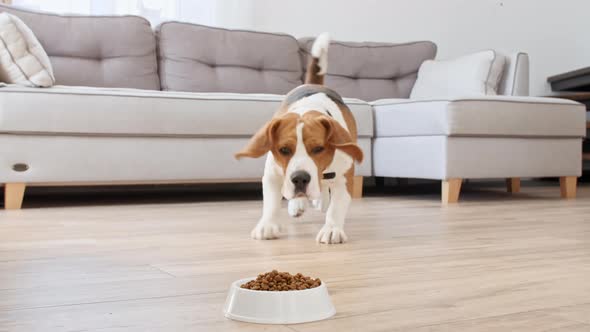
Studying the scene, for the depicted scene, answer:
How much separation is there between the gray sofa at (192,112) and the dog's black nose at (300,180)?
1.32 metres

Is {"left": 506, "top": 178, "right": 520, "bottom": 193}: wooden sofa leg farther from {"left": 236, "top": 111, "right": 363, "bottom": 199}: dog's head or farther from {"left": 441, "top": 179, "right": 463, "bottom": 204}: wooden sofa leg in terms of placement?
{"left": 236, "top": 111, "right": 363, "bottom": 199}: dog's head

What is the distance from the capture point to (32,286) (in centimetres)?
112

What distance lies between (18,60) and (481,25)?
319cm

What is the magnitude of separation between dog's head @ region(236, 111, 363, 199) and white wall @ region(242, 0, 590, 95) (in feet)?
9.91

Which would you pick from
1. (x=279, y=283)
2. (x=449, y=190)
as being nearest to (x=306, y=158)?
(x=279, y=283)

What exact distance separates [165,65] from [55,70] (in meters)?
0.57

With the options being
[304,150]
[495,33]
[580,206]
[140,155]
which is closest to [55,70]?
[140,155]

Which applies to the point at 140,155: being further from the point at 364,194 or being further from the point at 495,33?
the point at 495,33

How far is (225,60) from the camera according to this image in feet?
12.0

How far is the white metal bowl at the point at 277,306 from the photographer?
860mm

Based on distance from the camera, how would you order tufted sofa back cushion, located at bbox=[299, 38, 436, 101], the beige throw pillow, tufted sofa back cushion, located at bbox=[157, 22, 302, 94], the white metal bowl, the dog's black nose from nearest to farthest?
the white metal bowl, the dog's black nose, the beige throw pillow, tufted sofa back cushion, located at bbox=[157, 22, 302, 94], tufted sofa back cushion, located at bbox=[299, 38, 436, 101]

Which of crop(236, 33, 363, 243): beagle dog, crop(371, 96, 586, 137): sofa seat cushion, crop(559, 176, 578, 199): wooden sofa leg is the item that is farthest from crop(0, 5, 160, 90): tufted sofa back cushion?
crop(559, 176, 578, 199): wooden sofa leg

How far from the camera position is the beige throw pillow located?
2.69 meters

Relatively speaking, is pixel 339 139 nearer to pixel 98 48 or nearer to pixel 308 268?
pixel 308 268
